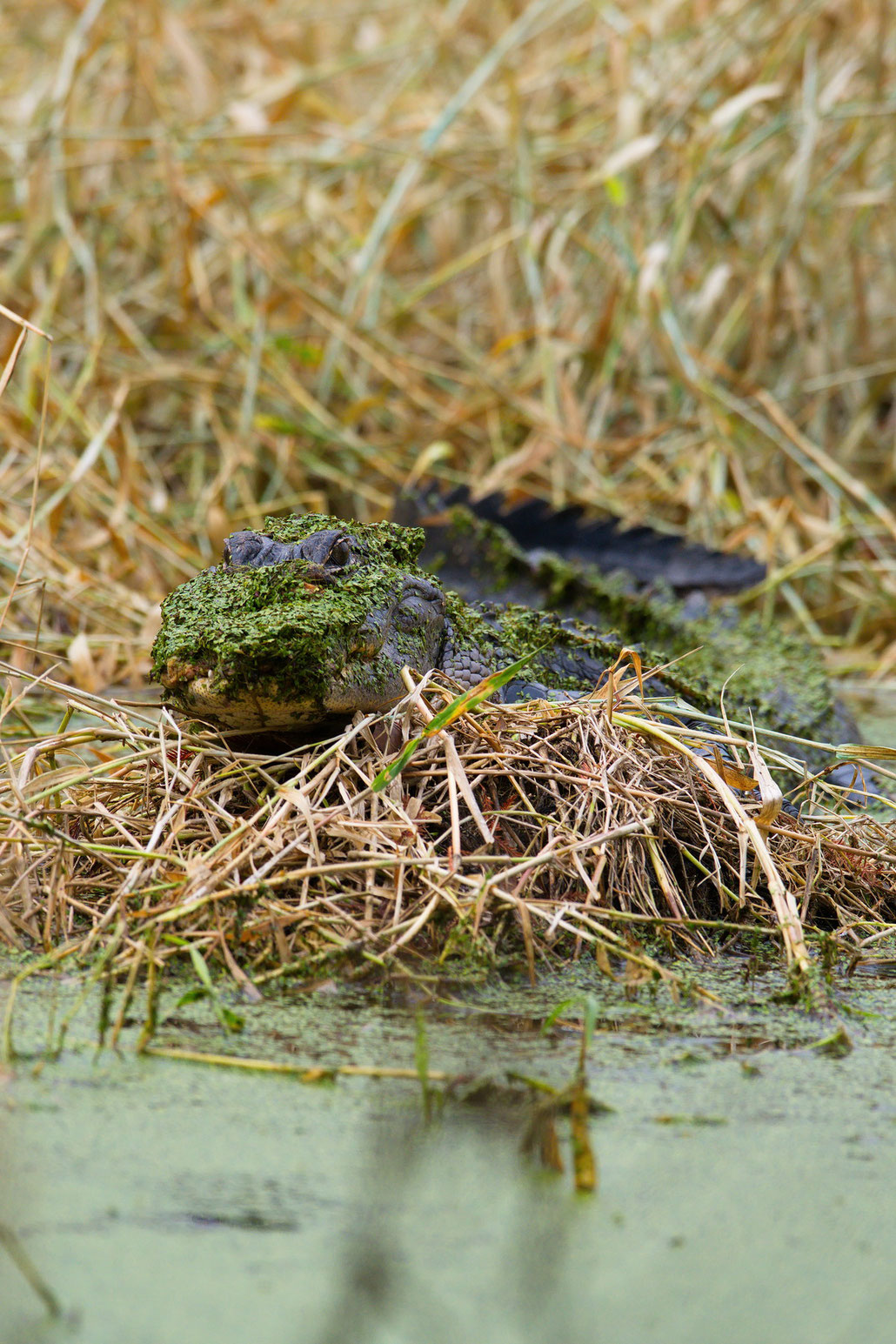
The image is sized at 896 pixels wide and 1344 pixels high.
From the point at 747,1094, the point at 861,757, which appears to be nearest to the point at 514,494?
the point at 861,757

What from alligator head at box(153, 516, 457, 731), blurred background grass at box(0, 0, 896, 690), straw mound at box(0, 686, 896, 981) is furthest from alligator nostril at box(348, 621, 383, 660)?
blurred background grass at box(0, 0, 896, 690)

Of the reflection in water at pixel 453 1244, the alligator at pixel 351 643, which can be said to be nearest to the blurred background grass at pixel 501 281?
the alligator at pixel 351 643

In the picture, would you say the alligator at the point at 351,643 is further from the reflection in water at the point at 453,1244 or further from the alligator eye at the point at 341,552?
the reflection in water at the point at 453,1244

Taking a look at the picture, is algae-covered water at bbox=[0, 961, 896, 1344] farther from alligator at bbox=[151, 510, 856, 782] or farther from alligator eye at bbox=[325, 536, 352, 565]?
alligator eye at bbox=[325, 536, 352, 565]

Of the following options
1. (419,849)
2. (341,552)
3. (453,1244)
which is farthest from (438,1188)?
(341,552)

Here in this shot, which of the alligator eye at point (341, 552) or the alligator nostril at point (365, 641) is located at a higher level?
the alligator eye at point (341, 552)

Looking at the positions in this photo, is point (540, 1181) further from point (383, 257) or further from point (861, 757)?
point (383, 257)
